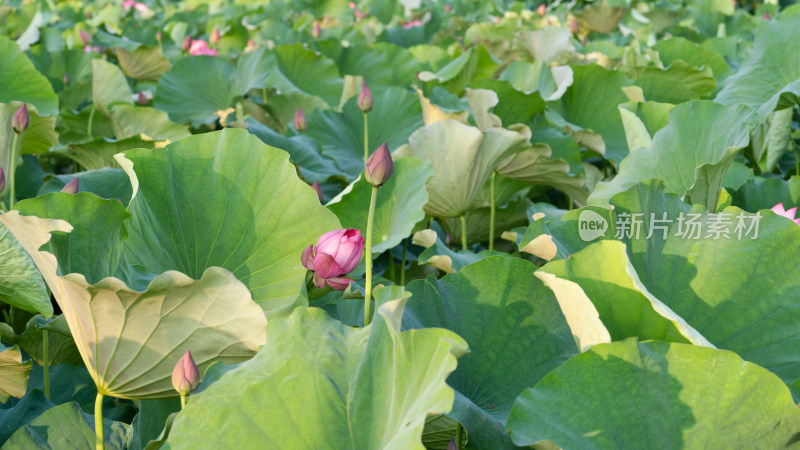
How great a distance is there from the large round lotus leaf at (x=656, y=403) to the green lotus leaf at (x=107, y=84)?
5.92ft

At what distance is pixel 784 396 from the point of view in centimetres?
75

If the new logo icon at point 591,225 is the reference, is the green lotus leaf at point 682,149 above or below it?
below

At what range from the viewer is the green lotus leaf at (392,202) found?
122 cm

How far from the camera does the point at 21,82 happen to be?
81.8 inches

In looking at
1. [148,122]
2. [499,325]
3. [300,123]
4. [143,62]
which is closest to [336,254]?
[499,325]

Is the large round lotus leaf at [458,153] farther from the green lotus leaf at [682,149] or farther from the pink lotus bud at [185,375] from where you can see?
the pink lotus bud at [185,375]

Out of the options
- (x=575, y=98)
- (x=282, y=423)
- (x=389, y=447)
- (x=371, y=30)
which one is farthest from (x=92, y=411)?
(x=371, y=30)

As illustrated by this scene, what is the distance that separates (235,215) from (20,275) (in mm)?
288

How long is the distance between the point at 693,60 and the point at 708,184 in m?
1.51

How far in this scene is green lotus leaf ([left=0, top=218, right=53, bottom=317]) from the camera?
986mm

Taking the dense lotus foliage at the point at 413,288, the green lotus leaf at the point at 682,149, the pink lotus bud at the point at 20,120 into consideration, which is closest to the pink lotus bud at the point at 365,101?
the dense lotus foliage at the point at 413,288

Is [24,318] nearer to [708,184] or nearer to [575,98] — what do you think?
[708,184]

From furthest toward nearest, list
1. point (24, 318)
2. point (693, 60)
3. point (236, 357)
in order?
point (693, 60), point (24, 318), point (236, 357)

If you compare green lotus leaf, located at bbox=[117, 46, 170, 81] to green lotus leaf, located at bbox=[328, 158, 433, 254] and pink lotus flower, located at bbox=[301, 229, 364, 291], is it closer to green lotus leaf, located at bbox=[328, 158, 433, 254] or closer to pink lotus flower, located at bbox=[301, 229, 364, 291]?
green lotus leaf, located at bbox=[328, 158, 433, 254]
